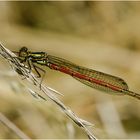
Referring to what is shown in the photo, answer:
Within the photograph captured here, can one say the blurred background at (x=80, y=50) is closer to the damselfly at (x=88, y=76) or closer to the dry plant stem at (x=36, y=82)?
the damselfly at (x=88, y=76)

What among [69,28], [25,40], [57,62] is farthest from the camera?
[69,28]

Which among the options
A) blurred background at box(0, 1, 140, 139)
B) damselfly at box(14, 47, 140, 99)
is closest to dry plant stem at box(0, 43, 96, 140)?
damselfly at box(14, 47, 140, 99)

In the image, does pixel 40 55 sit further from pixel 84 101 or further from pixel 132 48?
pixel 132 48

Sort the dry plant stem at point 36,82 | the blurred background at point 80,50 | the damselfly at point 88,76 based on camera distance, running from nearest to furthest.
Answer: the dry plant stem at point 36,82
the damselfly at point 88,76
the blurred background at point 80,50

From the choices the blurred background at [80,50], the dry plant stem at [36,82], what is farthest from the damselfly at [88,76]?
the dry plant stem at [36,82]

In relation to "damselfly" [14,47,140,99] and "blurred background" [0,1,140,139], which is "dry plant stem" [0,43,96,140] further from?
"blurred background" [0,1,140,139]

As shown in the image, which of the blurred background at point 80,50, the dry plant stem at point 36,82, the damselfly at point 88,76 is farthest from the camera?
the blurred background at point 80,50

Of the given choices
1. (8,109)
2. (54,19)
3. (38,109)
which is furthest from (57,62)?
(54,19)

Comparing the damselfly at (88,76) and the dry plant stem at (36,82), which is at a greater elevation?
the damselfly at (88,76)
